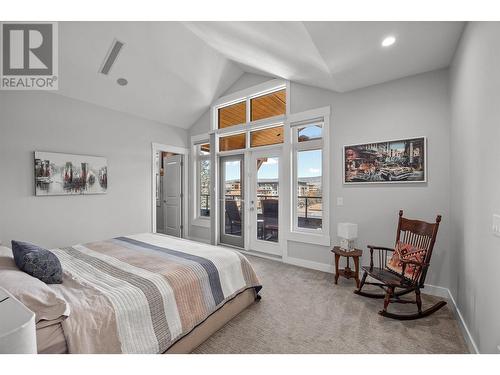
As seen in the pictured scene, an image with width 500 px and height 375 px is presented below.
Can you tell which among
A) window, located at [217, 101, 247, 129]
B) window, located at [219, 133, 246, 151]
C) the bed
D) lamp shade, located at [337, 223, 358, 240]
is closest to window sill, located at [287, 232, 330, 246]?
lamp shade, located at [337, 223, 358, 240]

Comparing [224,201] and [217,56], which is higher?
[217,56]

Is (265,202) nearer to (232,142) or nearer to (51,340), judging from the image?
(232,142)

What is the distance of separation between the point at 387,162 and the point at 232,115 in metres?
3.05

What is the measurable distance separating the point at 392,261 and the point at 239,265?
1675mm

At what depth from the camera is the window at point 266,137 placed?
4.17 meters

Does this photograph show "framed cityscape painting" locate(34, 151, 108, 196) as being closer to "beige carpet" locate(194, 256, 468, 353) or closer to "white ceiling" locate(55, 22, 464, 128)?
"white ceiling" locate(55, 22, 464, 128)

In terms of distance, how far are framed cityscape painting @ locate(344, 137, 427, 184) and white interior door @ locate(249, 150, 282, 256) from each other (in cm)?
128

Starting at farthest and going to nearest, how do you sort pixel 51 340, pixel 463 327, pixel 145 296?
1. pixel 463 327
2. pixel 145 296
3. pixel 51 340

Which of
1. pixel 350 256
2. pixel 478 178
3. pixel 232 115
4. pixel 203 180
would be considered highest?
pixel 232 115

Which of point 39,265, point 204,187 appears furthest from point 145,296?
point 204,187

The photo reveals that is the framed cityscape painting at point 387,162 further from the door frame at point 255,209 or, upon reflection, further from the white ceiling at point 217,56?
the door frame at point 255,209

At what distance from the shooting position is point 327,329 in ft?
6.71
